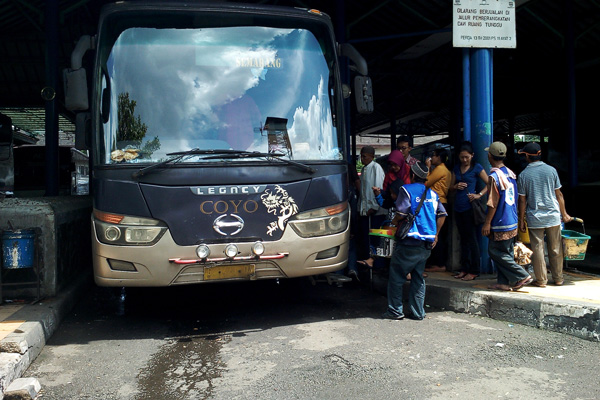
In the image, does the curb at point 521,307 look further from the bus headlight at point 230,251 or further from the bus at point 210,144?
the bus headlight at point 230,251

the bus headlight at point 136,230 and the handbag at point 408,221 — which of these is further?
the handbag at point 408,221

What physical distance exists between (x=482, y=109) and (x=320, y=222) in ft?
9.46

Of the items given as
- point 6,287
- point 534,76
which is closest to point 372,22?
point 534,76

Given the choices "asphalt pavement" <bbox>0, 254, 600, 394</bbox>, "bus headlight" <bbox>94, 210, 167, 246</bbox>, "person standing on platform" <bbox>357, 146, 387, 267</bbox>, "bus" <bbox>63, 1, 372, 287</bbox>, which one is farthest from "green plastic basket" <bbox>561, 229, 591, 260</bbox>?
"bus headlight" <bbox>94, 210, 167, 246</bbox>

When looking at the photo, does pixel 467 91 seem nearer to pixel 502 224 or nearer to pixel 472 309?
pixel 502 224

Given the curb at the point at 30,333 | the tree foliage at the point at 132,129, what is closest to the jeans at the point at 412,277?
the tree foliage at the point at 132,129

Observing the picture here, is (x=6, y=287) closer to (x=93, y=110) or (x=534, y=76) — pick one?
(x=93, y=110)

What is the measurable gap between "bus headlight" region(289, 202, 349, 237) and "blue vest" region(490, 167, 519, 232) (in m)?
1.65

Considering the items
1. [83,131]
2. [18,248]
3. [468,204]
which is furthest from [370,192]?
[18,248]

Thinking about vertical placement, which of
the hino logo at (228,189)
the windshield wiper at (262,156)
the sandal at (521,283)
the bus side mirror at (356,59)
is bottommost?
the sandal at (521,283)

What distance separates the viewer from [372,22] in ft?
43.6

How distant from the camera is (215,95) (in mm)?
5449

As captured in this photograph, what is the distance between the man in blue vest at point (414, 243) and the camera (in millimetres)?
5582

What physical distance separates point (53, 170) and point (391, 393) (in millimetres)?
9579
